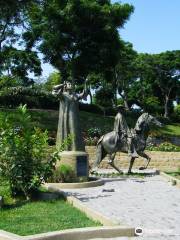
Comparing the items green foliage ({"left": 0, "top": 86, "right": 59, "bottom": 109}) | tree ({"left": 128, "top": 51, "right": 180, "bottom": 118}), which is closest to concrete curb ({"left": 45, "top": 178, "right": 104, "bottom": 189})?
green foliage ({"left": 0, "top": 86, "right": 59, "bottom": 109})

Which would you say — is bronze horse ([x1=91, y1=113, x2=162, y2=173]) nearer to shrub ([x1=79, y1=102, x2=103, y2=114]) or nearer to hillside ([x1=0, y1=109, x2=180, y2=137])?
hillside ([x1=0, y1=109, x2=180, y2=137])

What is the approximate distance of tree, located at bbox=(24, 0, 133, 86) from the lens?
32.9m

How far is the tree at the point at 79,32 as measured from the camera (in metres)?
32.9

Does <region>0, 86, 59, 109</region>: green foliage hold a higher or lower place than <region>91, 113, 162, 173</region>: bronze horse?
higher

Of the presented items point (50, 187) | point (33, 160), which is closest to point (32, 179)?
point (33, 160)

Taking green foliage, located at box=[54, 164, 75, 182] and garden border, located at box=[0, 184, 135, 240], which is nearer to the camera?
garden border, located at box=[0, 184, 135, 240]

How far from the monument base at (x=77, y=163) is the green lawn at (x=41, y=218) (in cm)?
393

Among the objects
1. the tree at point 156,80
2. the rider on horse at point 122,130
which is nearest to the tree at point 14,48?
the rider on horse at point 122,130

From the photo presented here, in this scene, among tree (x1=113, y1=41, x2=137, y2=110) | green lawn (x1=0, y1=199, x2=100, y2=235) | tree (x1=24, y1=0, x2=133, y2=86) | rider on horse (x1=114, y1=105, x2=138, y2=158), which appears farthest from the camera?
tree (x1=113, y1=41, x2=137, y2=110)

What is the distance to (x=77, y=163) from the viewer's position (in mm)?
15398

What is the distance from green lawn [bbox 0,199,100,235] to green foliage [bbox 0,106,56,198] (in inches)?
27.3

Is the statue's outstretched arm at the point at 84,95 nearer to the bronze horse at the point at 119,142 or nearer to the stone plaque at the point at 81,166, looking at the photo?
the stone plaque at the point at 81,166

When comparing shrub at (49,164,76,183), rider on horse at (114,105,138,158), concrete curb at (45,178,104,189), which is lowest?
concrete curb at (45,178,104,189)

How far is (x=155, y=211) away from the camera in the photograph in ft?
35.1
